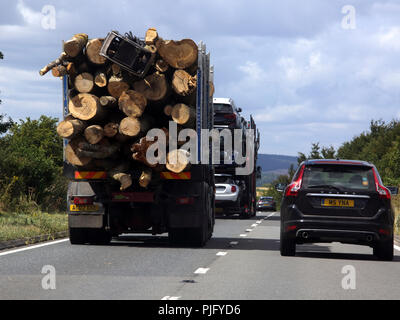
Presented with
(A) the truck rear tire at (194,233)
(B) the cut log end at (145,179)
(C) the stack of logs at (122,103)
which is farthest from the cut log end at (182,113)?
(A) the truck rear tire at (194,233)

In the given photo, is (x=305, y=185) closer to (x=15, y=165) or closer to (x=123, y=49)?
(x=123, y=49)

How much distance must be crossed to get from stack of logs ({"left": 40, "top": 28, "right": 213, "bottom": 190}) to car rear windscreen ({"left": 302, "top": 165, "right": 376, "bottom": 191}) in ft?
8.26

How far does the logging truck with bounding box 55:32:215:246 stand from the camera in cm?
1609

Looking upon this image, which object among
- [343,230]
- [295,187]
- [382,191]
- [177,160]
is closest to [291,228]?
[295,187]

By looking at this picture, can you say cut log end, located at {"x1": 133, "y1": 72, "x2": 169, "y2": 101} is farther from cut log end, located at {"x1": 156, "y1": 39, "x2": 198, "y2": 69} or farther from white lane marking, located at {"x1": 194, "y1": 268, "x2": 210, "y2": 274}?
white lane marking, located at {"x1": 194, "y1": 268, "x2": 210, "y2": 274}

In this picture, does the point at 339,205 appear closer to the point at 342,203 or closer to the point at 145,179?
the point at 342,203

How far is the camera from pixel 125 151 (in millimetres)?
16547

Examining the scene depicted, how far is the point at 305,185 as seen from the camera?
14633 millimetres

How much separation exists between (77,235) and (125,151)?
1.94 m

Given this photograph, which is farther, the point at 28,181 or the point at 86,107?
the point at 28,181
